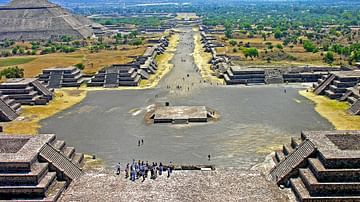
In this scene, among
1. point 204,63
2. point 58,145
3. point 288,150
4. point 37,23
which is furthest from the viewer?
point 37,23

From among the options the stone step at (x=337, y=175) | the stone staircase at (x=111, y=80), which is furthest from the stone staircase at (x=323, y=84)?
the stone step at (x=337, y=175)

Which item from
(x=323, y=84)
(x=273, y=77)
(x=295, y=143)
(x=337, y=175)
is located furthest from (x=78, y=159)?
(x=273, y=77)

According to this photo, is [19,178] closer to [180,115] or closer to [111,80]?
[180,115]

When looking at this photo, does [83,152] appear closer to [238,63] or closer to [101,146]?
[101,146]

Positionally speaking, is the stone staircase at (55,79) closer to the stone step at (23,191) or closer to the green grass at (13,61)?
the green grass at (13,61)

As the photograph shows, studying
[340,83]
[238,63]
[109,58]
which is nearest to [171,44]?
[109,58]
